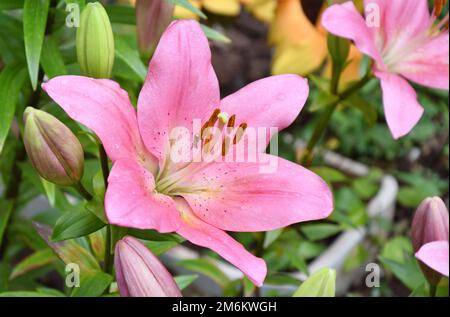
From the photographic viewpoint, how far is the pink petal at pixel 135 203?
506 mm

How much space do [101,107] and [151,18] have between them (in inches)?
7.5

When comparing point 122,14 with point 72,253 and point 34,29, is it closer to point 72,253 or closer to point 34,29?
point 34,29

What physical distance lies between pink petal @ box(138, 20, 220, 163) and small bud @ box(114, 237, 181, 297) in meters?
0.11

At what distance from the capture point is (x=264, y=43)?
2.01m

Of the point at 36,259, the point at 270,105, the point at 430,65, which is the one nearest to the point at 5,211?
the point at 36,259

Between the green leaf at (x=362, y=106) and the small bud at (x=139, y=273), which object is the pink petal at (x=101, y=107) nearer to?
the small bud at (x=139, y=273)

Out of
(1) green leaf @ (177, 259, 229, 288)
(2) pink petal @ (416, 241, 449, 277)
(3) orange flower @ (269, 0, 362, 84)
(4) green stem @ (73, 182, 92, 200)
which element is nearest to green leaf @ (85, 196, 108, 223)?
(4) green stem @ (73, 182, 92, 200)

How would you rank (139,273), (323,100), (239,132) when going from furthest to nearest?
(323,100) < (239,132) < (139,273)

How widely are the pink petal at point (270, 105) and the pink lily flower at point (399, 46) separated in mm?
73

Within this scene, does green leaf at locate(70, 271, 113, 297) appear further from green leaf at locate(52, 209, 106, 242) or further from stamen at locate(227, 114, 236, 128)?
stamen at locate(227, 114, 236, 128)

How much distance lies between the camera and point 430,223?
65 centimetres
